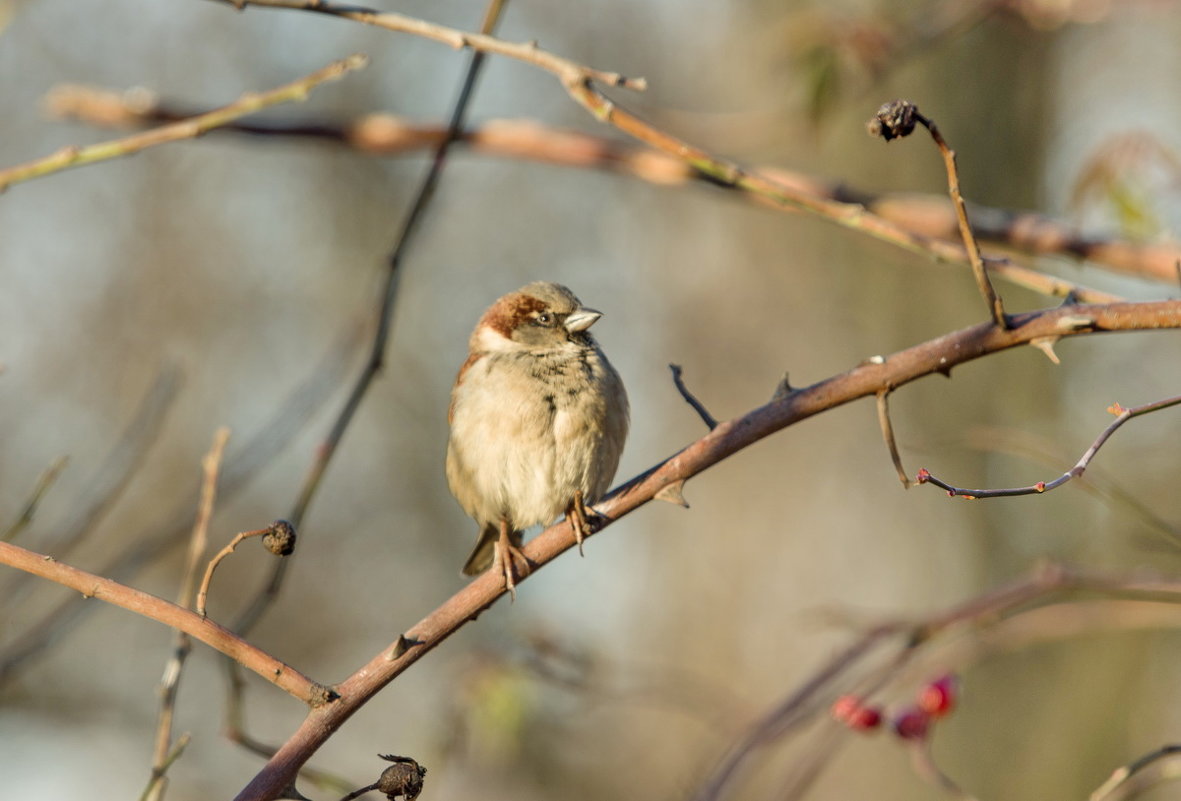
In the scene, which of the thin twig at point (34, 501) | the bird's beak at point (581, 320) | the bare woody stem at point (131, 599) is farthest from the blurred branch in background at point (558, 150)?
the bare woody stem at point (131, 599)

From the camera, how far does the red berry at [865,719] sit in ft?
9.19

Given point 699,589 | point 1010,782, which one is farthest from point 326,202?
point 1010,782

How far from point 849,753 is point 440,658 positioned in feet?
13.0

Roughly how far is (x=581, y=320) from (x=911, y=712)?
1.53 m

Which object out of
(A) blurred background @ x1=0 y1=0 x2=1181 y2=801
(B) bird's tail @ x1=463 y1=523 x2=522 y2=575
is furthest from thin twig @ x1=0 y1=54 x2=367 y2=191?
(A) blurred background @ x1=0 y1=0 x2=1181 y2=801

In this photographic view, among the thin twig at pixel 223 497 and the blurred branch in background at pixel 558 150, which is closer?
the thin twig at pixel 223 497

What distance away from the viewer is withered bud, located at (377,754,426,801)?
57.3 inches

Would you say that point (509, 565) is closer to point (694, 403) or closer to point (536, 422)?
point (694, 403)

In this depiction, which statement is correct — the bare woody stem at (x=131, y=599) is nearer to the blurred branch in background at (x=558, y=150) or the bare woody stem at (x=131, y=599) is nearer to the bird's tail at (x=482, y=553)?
the blurred branch in background at (x=558, y=150)

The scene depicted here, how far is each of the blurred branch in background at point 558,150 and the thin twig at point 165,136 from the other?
93 cm

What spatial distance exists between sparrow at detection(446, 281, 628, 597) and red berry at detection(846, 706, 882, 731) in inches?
37.2

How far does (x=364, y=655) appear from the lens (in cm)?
1120

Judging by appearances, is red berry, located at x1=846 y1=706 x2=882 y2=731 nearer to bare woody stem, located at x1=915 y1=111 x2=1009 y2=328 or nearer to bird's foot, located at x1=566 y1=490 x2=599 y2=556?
bird's foot, located at x1=566 y1=490 x2=599 y2=556

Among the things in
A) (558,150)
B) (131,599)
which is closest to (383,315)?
(558,150)
